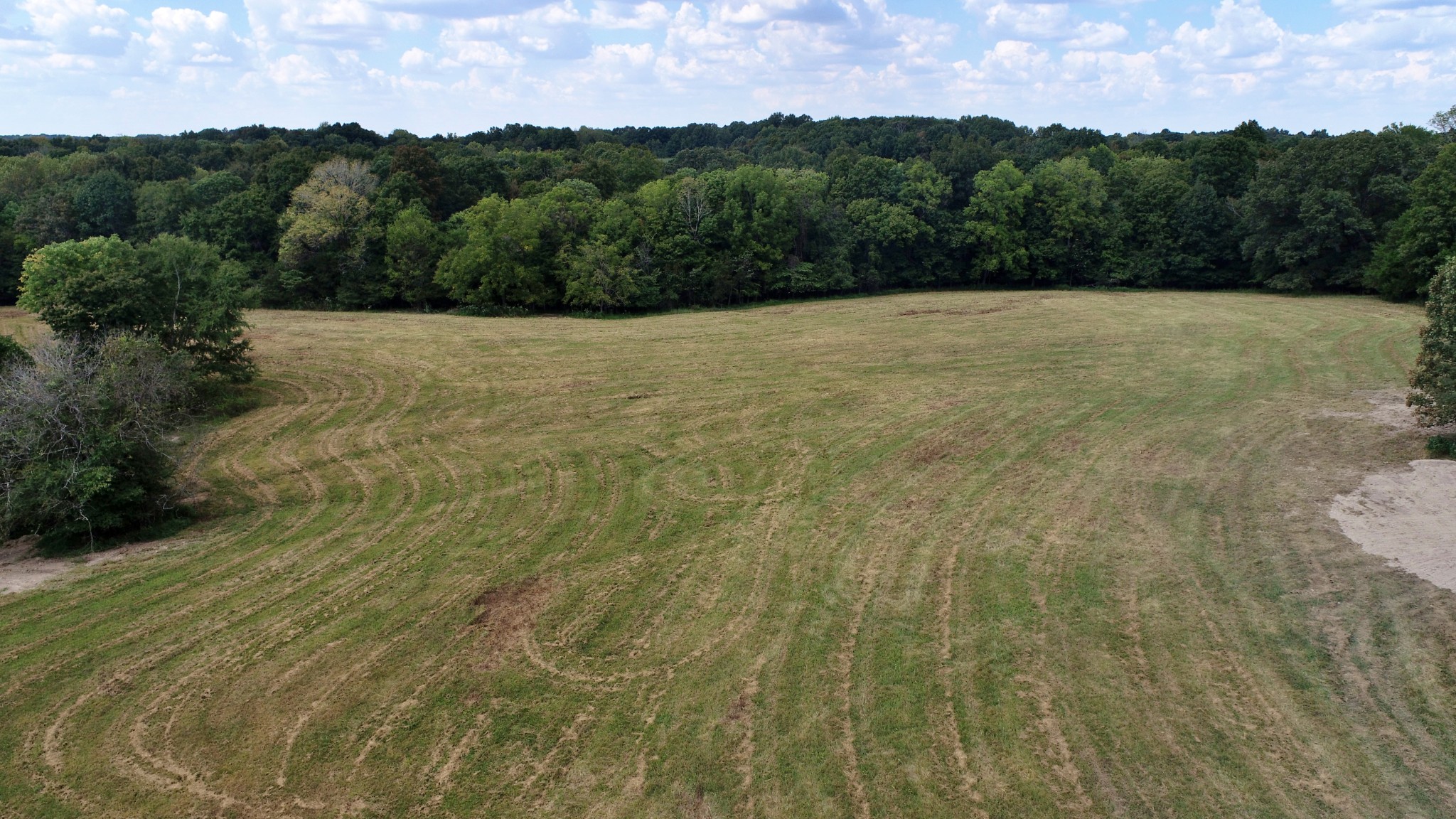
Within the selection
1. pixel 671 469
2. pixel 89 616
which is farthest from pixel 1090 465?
pixel 89 616

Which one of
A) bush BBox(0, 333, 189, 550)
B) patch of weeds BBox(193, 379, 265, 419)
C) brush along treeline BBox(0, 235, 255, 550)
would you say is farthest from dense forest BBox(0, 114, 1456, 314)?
bush BBox(0, 333, 189, 550)

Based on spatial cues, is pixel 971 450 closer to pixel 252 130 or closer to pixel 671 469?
pixel 671 469

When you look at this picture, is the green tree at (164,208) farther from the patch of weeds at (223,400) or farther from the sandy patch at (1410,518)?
the sandy patch at (1410,518)

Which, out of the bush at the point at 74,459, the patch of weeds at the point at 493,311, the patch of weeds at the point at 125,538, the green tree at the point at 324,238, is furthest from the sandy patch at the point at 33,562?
the green tree at the point at 324,238

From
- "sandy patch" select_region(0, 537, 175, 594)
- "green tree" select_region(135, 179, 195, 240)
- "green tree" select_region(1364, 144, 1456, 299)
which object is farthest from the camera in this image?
"green tree" select_region(135, 179, 195, 240)

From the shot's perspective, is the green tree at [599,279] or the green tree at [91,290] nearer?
the green tree at [91,290]

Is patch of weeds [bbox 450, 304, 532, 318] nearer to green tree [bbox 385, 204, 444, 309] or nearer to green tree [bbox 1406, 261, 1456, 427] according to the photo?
green tree [bbox 385, 204, 444, 309]
